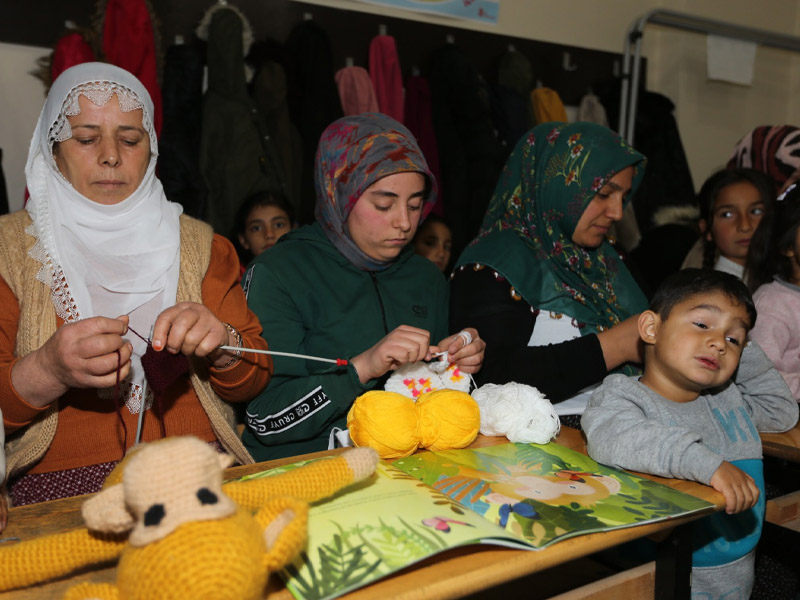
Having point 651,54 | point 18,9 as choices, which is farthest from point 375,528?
point 651,54

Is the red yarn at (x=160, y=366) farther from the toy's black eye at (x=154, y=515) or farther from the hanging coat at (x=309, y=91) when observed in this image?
the hanging coat at (x=309, y=91)

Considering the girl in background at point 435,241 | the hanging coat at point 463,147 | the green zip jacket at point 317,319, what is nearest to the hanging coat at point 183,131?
the girl in background at point 435,241

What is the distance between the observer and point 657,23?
3.95 metres

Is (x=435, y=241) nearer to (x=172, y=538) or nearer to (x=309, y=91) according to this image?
(x=309, y=91)

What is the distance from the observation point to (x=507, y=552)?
0.82 m

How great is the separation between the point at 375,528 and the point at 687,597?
23.7 inches

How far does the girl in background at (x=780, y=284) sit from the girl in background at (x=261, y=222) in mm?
1729

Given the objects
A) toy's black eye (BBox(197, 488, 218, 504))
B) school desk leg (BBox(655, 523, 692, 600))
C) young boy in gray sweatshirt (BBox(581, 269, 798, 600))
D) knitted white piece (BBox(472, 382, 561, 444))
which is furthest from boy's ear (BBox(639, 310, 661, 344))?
toy's black eye (BBox(197, 488, 218, 504))

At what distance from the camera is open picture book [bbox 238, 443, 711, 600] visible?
29.8 inches

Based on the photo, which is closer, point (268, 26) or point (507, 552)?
point (507, 552)

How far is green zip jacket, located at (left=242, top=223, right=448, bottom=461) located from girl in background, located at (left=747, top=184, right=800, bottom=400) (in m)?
0.89

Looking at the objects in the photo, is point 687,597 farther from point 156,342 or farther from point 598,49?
point 598,49

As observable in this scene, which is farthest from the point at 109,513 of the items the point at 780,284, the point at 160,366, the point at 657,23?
the point at 657,23

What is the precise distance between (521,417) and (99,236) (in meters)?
0.92
